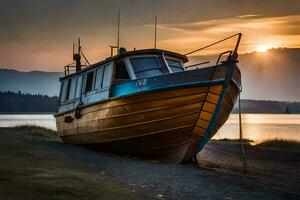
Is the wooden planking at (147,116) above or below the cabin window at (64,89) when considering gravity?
below

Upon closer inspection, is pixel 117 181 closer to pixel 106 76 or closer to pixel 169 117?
pixel 169 117

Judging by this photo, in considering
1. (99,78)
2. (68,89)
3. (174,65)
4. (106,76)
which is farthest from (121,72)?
(68,89)

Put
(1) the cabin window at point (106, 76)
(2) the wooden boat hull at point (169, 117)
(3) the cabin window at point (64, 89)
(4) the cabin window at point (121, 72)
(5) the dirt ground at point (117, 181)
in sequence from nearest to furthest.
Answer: (5) the dirt ground at point (117, 181) → (2) the wooden boat hull at point (169, 117) → (4) the cabin window at point (121, 72) → (1) the cabin window at point (106, 76) → (3) the cabin window at point (64, 89)

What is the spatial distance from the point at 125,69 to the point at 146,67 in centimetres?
110

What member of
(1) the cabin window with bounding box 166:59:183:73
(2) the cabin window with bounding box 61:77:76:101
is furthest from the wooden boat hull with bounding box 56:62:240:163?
(2) the cabin window with bounding box 61:77:76:101

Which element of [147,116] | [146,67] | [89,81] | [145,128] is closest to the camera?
[147,116]

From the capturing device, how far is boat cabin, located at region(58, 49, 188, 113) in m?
17.8

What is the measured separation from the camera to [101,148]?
20.0 meters

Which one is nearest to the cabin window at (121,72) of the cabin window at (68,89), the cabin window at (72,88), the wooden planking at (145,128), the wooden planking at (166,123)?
the wooden planking at (166,123)

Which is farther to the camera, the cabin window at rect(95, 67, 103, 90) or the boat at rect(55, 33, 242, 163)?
the cabin window at rect(95, 67, 103, 90)

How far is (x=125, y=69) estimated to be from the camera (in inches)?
730

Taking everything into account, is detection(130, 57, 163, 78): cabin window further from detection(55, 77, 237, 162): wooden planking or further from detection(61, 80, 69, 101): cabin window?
detection(61, 80, 69, 101): cabin window

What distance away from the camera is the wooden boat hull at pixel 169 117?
15.7 metres

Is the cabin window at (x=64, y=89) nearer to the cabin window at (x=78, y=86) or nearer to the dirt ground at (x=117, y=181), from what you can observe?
the cabin window at (x=78, y=86)
